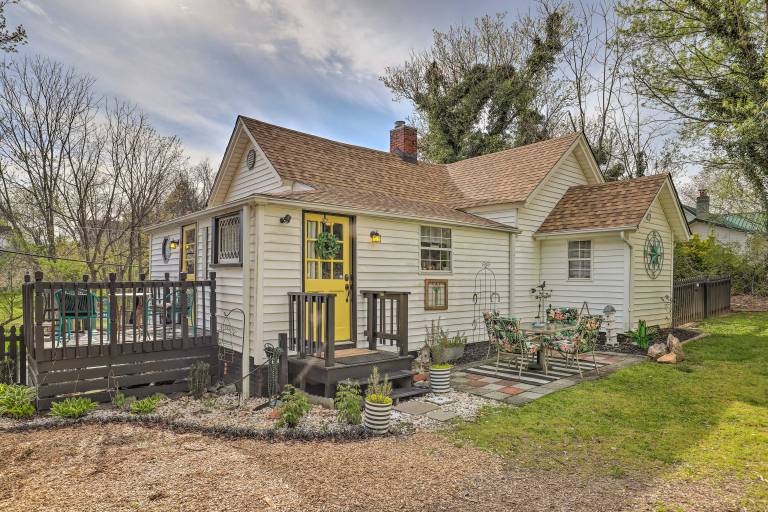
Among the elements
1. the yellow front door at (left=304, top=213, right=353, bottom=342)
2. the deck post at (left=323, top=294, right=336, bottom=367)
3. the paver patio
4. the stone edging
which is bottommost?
the paver patio

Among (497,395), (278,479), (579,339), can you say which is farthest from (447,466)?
(579,339)

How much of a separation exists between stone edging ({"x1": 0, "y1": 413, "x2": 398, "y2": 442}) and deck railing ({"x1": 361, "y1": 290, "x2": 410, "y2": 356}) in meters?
2.14

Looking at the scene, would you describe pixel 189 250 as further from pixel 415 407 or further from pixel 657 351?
pixel 657 351

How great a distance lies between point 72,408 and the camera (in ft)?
17.7

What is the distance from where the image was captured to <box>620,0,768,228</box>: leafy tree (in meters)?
14.4

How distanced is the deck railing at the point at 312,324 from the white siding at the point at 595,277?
738 centimetres

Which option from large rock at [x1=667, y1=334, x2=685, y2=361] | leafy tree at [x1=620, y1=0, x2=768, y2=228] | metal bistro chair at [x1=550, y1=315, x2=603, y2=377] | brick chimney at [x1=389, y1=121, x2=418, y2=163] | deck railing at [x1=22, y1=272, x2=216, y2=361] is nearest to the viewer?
deck railing at [x1=22, y1=272, x2=216, y2=361]

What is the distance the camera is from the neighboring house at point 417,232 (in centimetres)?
700

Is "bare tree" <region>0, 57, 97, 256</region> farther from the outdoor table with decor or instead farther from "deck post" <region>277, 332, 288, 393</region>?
the outdoor table with decor

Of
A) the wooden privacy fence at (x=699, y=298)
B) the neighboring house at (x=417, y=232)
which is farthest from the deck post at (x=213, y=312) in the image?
the wooden privacy fence at (x=699, y=298)

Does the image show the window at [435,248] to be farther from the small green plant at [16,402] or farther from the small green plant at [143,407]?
the small green plant at [16,402]

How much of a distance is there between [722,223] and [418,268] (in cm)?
2347

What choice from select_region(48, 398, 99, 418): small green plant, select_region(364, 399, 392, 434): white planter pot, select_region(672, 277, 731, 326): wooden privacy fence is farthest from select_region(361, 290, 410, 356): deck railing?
select_region(672, 277, 731, 326): wooden privacy fence

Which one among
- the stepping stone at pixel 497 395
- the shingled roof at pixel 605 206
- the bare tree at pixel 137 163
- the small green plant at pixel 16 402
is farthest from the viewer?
the bare tree at pixel 137 163
